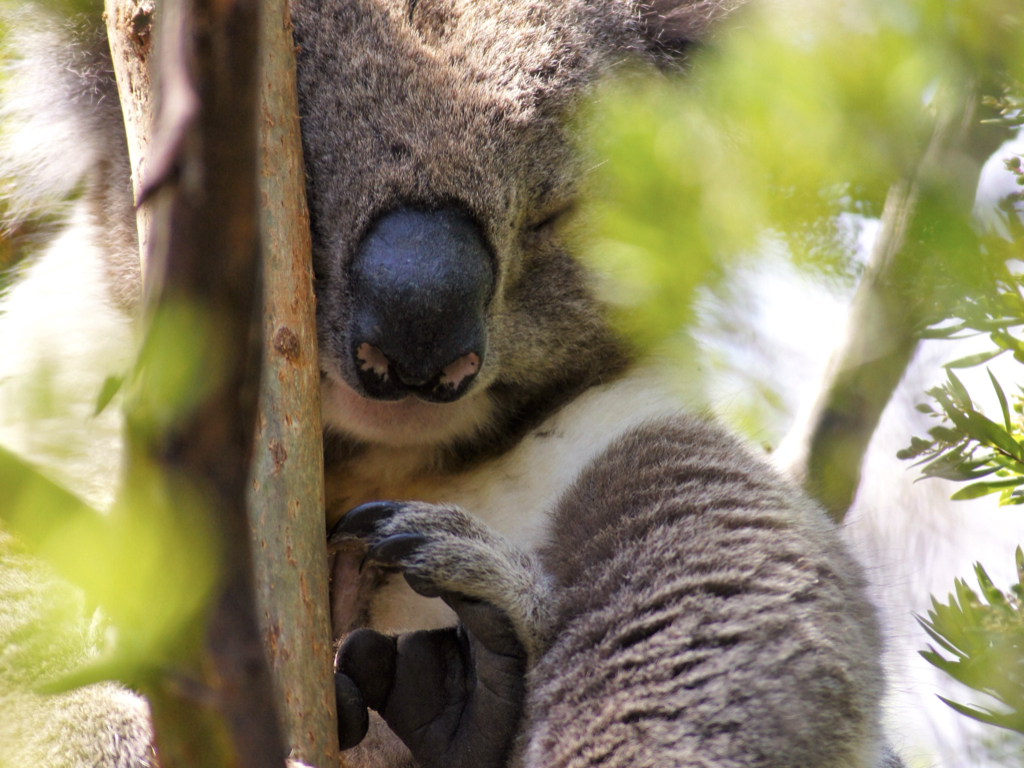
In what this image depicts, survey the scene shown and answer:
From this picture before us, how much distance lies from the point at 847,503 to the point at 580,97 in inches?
54.1

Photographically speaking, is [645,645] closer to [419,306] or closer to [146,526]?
[419,306]

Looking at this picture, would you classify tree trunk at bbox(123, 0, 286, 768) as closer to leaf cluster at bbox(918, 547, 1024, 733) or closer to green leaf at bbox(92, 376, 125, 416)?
green leaf at bbox(92, 376, 125, 416)

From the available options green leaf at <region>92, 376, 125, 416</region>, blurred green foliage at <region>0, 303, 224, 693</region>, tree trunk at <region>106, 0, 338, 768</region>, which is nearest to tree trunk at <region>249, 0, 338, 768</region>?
tree trunk at <region>106, 0, 338, 768</region>

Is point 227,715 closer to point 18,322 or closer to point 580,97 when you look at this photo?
point 580,97

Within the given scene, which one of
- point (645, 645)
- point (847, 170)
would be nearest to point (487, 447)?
point (645, 645)

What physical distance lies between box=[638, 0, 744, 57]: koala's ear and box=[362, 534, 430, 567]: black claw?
137cm

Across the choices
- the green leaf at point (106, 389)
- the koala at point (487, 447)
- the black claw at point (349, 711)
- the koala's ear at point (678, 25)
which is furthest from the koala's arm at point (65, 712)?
the koala's ear at point (678, 25)

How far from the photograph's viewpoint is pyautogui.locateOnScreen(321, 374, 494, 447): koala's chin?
2.11m

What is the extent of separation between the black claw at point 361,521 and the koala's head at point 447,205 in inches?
9.2

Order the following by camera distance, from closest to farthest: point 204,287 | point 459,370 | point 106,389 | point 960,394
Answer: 1. point 204,287
2. point 106,389
3. point 960,394
4. point 459,370

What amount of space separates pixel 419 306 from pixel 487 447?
697mm

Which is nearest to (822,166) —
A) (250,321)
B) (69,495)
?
(250,321)

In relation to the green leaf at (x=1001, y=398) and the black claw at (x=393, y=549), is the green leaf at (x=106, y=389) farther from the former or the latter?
the green leaf at (x=1001, y=398)

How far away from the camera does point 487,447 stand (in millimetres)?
2432
